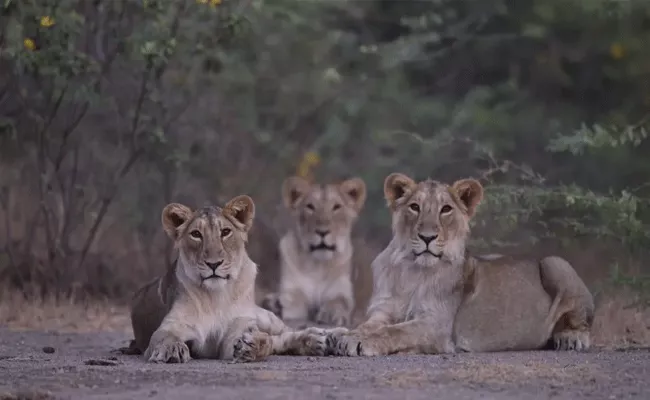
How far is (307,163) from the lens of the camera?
47.5ft

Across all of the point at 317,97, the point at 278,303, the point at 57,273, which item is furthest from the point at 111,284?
the point at 317,97

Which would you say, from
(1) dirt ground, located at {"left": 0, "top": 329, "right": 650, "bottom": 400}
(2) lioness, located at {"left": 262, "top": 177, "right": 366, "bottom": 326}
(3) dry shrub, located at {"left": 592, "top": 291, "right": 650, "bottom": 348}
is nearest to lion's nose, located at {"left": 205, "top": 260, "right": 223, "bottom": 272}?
(1) dirt ground, located at {"left": 0, "top": 329, "right": 650, "bottom": 400}

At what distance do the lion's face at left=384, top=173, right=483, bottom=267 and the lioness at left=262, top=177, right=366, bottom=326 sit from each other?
8.95 feet

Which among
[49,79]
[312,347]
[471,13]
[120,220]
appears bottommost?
[312,347]

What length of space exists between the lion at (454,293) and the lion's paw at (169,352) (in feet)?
2.81

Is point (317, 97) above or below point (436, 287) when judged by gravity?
above

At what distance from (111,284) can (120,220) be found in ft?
3.35

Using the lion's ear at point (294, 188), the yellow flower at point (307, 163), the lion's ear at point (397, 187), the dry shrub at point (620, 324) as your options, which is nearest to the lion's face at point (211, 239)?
the lion's ear at point (397, 187)

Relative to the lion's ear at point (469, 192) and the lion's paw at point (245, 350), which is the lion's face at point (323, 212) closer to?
the lion's ear at point (469, 192)

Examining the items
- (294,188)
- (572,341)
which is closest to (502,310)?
(572,341)

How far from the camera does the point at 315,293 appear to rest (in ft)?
36.9

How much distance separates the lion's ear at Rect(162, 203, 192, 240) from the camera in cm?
805

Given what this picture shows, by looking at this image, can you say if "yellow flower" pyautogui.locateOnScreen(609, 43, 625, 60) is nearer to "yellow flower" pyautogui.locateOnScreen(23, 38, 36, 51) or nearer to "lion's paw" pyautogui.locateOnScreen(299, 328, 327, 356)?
"yellow flower" pyautogui.locateOnScreen(23, 38, 36, 51)

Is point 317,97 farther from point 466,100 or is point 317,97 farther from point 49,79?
point 49,79
